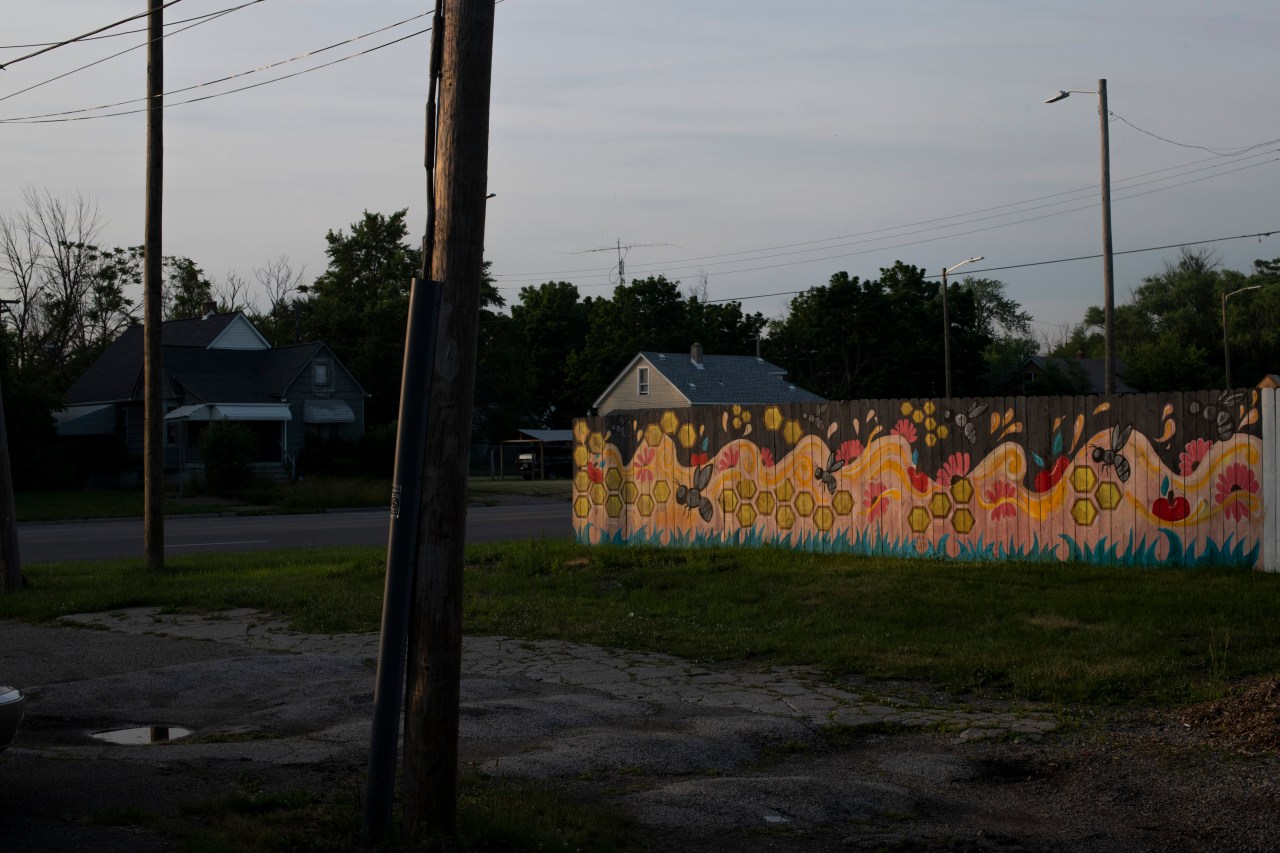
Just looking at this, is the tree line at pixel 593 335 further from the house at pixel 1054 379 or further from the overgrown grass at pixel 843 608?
the overgrown grass at pixel 843 608

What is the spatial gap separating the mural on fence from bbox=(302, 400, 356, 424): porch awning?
34.9 meters

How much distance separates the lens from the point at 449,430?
5.25 m

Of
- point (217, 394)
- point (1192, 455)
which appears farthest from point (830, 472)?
point (217, 394)

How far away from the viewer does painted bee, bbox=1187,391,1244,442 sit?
12.6m

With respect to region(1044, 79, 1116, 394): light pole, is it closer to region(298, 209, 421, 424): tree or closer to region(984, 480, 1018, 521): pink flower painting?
region(984, 480, 1018, 521): pink flower painting

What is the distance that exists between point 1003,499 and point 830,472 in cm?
237

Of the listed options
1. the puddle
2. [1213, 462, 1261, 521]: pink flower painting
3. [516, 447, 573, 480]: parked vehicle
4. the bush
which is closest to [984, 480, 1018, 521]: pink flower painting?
[1213, 462, 1261, 521]: pink flower painting

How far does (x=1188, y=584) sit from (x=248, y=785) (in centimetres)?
928

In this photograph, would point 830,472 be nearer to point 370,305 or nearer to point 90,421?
point 90,421

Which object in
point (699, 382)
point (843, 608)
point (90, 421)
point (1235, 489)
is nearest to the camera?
point (843, 608)

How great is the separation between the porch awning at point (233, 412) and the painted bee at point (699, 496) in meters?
32.2

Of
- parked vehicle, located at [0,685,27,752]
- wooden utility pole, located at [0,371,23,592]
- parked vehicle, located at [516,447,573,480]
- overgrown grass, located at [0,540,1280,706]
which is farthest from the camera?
parked vehicle, located at [516,447,573,480]

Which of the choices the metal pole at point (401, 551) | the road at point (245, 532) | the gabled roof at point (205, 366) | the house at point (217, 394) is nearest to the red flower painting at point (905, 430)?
the road at point (245, 532)

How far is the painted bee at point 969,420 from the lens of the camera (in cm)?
1437
